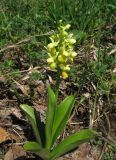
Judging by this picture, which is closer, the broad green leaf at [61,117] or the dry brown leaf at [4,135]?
the broad green leaf at [61,117]

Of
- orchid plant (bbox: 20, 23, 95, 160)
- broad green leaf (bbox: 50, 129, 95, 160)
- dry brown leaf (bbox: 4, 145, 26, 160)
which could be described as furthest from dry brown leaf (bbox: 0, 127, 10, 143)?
broad green leaf (bbox: 50, 129, 95, 160)

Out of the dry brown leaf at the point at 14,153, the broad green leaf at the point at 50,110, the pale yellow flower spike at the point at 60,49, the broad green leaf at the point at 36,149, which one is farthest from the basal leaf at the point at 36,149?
the pale yellow flower spike at the point at 60,49

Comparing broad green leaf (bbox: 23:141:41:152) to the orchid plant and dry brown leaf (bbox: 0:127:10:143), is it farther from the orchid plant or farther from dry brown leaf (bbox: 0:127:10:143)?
dry brown leaf (bbox: 0:127:10:143)

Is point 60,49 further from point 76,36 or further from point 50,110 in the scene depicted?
point 76,36

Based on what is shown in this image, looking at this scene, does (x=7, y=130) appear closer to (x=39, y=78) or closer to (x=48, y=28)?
(x=39, y=78)

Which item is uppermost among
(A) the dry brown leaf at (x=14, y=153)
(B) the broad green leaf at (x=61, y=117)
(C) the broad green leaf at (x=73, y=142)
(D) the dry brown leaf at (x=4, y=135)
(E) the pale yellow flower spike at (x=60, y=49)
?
(E) the pale yellow flower spike at (x=60, y=49)

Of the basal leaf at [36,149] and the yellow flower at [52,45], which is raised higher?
the yellow flower at [52,45]

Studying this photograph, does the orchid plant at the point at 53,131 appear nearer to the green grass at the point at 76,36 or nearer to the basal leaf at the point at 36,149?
the basal leaf at the point at 36,149

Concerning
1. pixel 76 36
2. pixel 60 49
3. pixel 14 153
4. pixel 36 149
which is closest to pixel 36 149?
pixel 36 149
